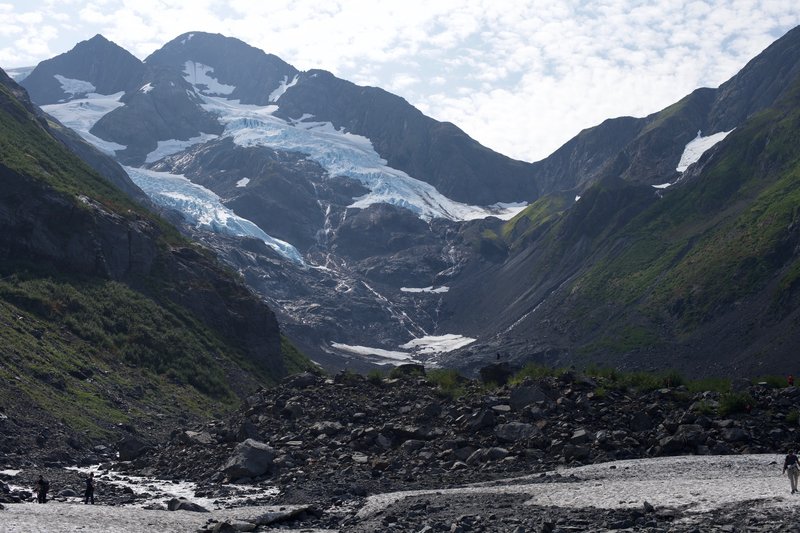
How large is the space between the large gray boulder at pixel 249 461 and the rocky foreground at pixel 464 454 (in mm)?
80

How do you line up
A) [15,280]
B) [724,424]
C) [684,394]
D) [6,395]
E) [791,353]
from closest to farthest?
[724,424]
[684,394]
[6,395]
[15,280]
[791,353]

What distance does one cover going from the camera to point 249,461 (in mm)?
54969

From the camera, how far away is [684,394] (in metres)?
62.9

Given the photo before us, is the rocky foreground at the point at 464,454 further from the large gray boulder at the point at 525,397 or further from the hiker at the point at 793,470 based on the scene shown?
the hiker at the point at 793,470

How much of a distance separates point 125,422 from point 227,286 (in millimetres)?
66598

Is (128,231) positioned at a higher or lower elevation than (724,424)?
higher

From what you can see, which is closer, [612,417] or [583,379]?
[612,417]

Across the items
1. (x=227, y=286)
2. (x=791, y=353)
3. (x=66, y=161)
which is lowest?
(x=791, y=353)

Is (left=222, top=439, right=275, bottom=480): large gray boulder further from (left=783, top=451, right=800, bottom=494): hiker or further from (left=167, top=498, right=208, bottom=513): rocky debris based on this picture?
(left=783, top=451, right=800, bottom=494): hiker

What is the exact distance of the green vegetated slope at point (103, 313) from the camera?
258 ft

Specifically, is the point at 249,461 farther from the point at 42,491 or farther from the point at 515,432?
the point at 515,432

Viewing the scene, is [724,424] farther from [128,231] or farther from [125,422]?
[128,231]

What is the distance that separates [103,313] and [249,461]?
184 feet

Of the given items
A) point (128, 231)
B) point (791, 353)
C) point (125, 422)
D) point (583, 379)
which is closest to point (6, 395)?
point (125, 422)
